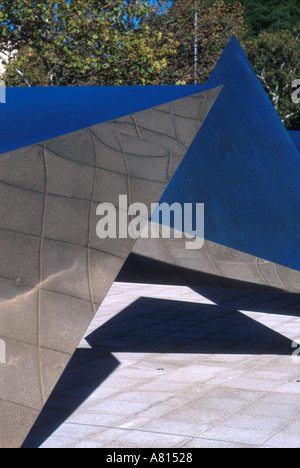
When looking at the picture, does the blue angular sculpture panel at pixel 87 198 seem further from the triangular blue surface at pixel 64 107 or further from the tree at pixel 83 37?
the tree at pixel 83 37

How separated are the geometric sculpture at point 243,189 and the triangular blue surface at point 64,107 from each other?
993mm

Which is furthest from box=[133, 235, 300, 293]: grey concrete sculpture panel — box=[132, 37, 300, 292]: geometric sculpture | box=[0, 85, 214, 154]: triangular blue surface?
box=[0, 85, 214, 154]: triangular blue surface

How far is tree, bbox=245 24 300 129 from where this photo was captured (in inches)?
1469

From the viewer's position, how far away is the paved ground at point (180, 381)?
5914mm

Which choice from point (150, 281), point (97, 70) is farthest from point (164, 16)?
point (150, 281)

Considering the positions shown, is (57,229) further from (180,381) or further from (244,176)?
(180,381)

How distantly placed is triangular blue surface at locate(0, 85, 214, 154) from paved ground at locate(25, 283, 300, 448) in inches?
98.7

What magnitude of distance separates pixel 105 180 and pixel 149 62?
17.3 meters

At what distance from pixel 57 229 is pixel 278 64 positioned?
35365 millimetres

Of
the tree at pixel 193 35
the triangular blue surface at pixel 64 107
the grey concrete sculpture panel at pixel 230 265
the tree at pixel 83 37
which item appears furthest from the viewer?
the tree at pixel 193 35

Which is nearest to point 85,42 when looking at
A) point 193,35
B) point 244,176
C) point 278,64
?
point 193,35

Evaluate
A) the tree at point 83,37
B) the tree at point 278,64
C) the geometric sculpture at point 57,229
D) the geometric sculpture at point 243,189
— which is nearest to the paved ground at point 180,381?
Answer: the geometric sculpture at point 57,229
